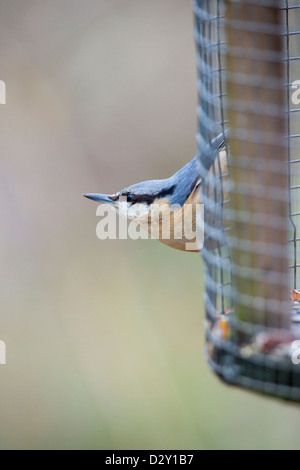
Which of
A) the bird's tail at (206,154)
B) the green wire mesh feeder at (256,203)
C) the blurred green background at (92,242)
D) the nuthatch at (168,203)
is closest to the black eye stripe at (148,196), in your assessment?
the nuthatch at (168,203)

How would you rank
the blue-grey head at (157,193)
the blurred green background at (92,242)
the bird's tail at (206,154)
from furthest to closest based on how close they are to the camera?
1. the blurred green background at (92,242)
2. the blue-grey head at (157,193)
3. the bird's tail at (206,154)

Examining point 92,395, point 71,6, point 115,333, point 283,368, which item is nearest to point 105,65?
point 71,6

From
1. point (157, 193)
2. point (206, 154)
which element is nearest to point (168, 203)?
point (157, 193)

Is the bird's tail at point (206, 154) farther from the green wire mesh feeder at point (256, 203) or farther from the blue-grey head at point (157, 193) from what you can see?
the blue-grey head at point (157, 193)

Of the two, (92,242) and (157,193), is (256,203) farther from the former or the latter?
(92,242)

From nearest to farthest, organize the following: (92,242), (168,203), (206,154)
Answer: (206,154) → (168,203) → (92,242)
